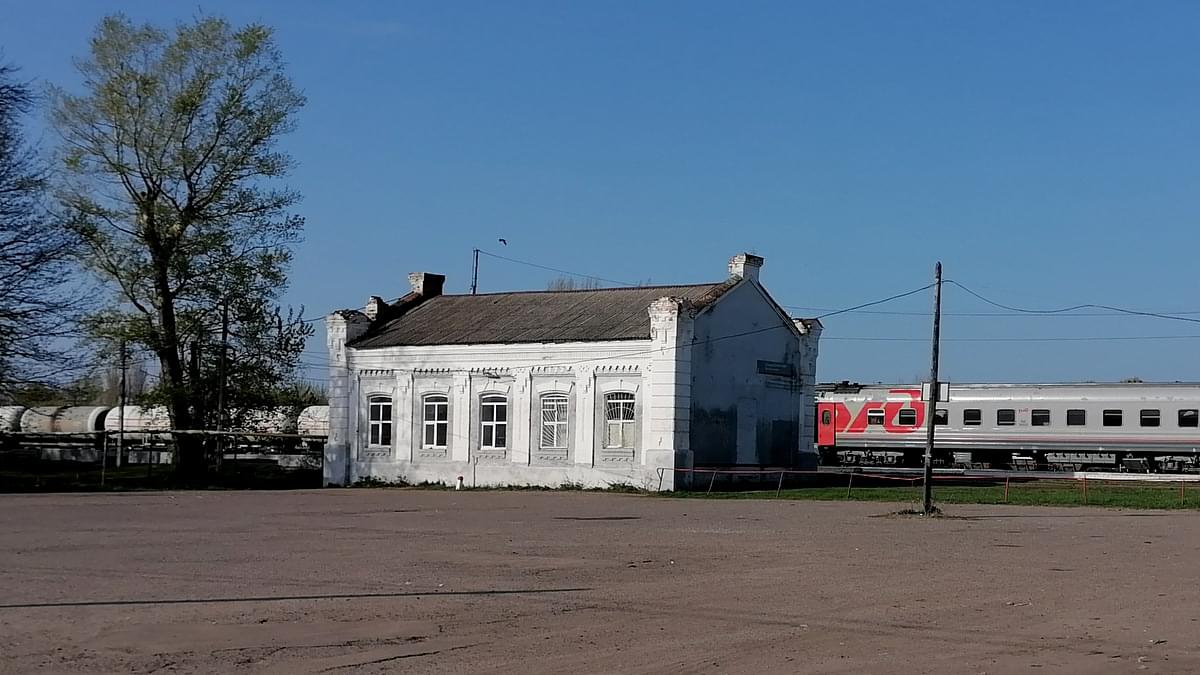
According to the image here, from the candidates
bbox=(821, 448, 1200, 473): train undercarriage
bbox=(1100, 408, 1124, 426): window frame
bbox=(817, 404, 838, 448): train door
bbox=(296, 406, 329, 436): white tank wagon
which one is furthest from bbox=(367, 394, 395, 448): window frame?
bbox=(1100, 408, 1124, 426): window frame

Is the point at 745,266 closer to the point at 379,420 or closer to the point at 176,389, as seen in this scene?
the point at 379,420

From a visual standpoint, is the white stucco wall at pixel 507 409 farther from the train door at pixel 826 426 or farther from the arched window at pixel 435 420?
the train door at pixel 826 426

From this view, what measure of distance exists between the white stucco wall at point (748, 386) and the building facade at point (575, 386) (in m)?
0.06

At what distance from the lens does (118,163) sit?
4431 centimetres

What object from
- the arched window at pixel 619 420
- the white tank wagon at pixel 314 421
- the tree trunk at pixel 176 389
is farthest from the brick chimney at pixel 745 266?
the white tank wagon at pixel 314 421

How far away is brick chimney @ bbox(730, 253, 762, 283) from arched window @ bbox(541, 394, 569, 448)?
23.0 feet

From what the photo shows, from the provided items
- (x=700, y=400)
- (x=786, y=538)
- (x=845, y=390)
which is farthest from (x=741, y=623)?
(x=845, y=390)

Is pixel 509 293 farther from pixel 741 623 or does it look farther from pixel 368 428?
pixel 741 623

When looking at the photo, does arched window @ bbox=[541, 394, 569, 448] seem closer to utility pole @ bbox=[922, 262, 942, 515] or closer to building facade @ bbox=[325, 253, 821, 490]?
building facade @ bbox=[325, 253, 821, 490]

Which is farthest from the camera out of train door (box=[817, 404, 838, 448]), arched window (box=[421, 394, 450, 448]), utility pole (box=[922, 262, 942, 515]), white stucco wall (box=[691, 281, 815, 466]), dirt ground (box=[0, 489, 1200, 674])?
train door (box=[817, 404, 838, 448])

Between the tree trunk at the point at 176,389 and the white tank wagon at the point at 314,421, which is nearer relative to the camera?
the tree trunk at the point at 176,389

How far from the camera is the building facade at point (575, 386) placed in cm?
4081

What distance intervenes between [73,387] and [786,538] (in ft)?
88.3

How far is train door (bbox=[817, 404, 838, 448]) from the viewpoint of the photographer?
6181 centimetres
